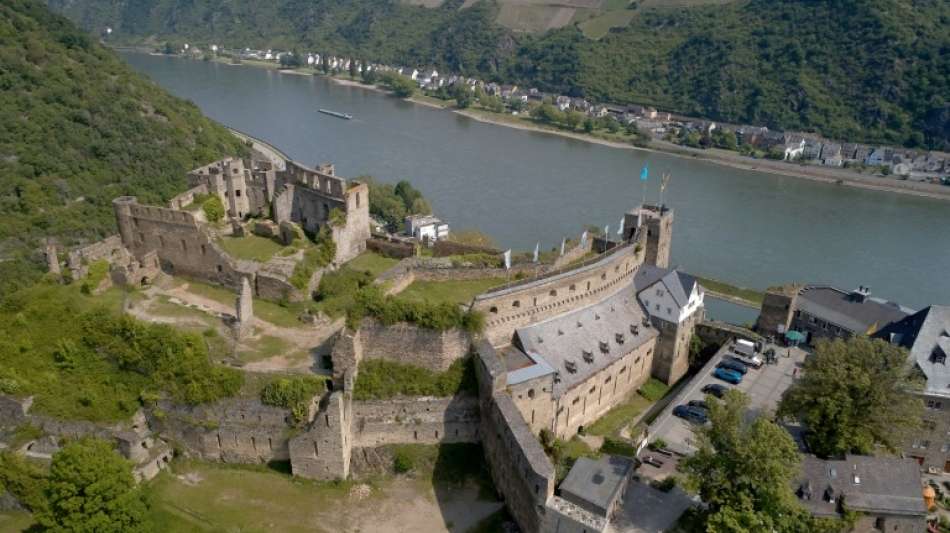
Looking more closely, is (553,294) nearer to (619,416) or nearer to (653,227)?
(619,416)

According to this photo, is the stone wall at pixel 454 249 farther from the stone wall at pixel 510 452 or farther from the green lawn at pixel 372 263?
the stone wall at pixel 510 452

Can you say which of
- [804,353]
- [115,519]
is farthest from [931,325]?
[115,519]

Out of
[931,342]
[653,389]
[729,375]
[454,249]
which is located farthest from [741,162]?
[931,342]

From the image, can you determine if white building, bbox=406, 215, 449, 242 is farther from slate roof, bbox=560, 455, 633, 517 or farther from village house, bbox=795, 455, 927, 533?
village house, bbox=795, 455, 927, 533

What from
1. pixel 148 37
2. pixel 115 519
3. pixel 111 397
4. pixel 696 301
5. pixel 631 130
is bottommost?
pixel 115 519

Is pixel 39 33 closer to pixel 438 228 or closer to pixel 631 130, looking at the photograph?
pixel 438 228

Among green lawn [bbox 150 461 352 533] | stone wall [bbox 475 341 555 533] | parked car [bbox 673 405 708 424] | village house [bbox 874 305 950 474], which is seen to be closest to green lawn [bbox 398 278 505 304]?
stone wall [bbox 475 341 555 533]
